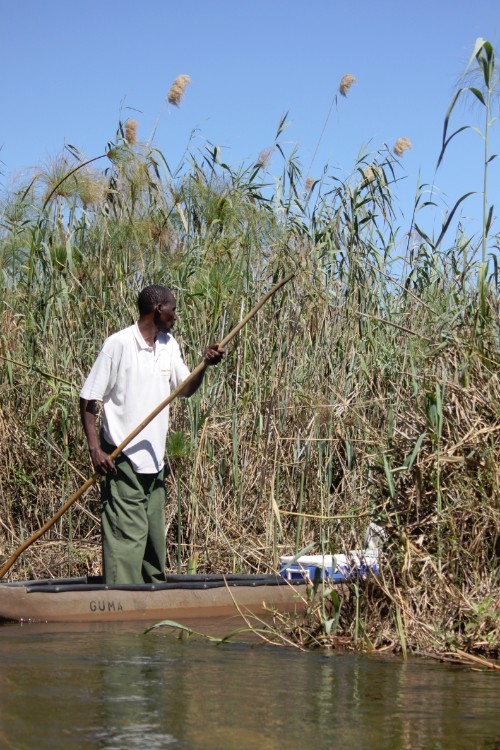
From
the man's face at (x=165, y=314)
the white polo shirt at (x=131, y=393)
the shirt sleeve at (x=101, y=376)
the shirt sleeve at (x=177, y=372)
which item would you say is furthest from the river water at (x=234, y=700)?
the man's face at (x=165, y=314)

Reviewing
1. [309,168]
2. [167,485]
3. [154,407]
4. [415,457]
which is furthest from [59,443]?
[415,457]

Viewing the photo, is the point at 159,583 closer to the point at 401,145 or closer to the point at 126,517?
the point at 126,517

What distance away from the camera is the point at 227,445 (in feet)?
21.5

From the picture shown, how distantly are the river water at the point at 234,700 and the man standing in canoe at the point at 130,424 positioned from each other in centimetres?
110

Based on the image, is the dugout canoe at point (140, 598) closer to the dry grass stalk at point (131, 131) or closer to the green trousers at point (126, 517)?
the green trousers at point (126, 517)

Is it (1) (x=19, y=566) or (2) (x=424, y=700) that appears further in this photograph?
(1) (x=19, y=566)

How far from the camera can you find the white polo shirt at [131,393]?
5.52 metres

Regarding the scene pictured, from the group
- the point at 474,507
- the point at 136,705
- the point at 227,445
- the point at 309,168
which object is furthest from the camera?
the point at 309,168

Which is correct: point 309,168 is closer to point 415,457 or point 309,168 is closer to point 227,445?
point 227,445

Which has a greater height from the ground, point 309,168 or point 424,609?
point 309,168

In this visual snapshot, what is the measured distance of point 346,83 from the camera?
7.94 meters

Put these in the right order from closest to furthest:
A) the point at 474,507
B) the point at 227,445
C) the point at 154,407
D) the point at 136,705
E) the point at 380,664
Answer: the point at 136,705, the point at 380,664, the point at 474,507, the point at 154,407, the point at 227,445

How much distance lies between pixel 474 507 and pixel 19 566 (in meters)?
3.34

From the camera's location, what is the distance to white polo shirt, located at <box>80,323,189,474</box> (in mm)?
5523
